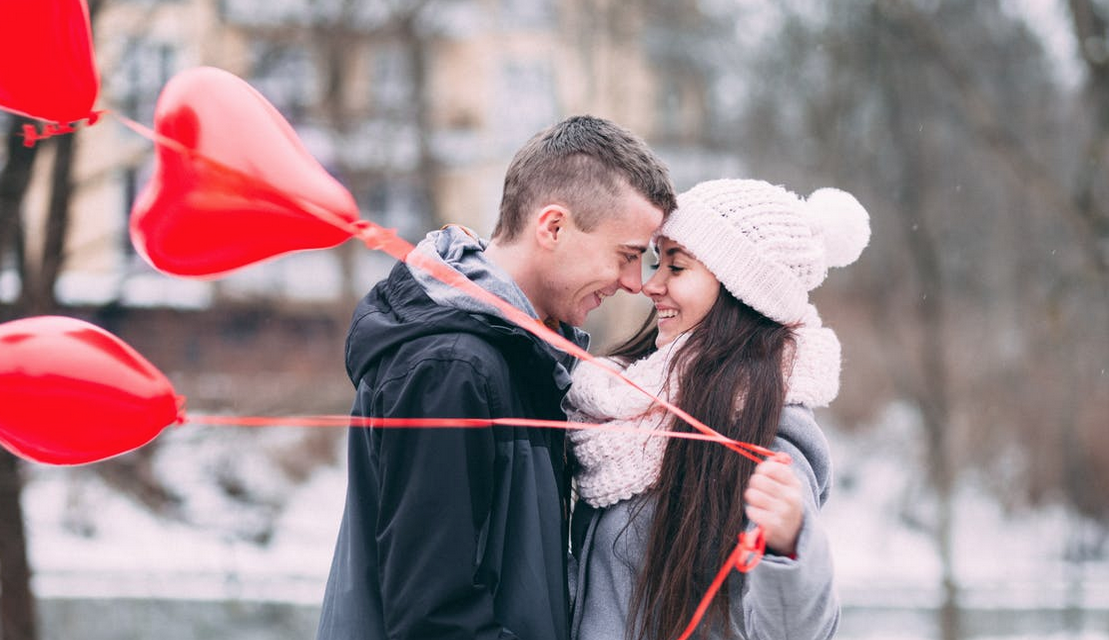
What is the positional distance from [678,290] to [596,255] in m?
0.23

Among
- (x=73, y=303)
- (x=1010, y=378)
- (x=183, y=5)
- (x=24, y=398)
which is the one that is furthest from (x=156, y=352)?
(x=1010, y=378)

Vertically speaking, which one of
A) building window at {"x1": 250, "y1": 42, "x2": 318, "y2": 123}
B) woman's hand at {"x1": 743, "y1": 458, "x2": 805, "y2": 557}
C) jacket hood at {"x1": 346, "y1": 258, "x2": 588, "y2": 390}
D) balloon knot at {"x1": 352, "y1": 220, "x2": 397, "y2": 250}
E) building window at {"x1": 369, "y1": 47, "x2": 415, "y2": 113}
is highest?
building window at {"x1": 369, "y1": 47, "x2": 415, "y2": 113}

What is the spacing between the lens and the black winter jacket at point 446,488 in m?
1.85

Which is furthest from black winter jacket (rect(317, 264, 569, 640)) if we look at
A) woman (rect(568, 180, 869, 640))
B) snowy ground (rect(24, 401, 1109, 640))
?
snowy ground (rect(24, 401, 1109, 640))

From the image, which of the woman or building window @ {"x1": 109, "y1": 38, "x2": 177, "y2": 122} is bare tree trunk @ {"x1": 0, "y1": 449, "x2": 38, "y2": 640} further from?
the woman

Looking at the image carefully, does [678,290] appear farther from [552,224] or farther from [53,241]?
[53,241]

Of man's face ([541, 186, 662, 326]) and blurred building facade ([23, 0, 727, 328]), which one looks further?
blurred building facade ([23, 0, 727, 328])

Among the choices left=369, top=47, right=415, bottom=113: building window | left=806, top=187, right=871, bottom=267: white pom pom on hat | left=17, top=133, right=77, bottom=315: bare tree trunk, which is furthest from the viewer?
left=369, top=47, right=415, bottom=113: building window

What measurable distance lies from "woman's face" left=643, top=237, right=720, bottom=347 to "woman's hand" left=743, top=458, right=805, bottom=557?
0.44m

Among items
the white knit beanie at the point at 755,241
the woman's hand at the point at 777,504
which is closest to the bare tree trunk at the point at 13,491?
the white knit beanie at the point at 755,241

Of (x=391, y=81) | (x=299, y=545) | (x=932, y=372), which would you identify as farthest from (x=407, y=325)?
(x=391, y=81)

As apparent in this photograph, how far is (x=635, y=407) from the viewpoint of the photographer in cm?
221

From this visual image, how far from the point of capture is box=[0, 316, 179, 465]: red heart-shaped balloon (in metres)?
1.92

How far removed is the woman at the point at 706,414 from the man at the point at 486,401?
99 millimetres
